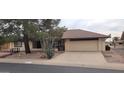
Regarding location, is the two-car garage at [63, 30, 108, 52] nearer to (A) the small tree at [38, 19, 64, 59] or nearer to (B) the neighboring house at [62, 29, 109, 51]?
(B) the neighboring house at [62, 29, 109, 51]

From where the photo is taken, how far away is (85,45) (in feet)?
81.1

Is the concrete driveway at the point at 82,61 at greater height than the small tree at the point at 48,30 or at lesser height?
lesser

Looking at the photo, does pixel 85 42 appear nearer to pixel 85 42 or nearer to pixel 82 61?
pixel 85 42

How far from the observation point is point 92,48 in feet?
79.8

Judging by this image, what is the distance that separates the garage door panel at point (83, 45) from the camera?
24297 mm

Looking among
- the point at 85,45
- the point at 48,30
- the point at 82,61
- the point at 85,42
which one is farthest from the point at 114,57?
the point at 48,30

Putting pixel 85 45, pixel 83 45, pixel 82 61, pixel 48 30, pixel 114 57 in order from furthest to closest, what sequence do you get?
1. pixel 83 45
2. pixel 85 45
3. pixel 48 30
4. pixel 114 57
5. pixel 82 61

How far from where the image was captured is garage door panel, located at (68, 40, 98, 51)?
2430cm

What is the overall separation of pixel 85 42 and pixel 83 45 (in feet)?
2.02

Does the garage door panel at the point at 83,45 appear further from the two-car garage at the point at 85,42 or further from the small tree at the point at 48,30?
the small tree at the point at 48,30

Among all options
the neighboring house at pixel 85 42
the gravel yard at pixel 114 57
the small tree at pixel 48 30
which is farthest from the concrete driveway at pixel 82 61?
the neighboring house at pixel 85 42

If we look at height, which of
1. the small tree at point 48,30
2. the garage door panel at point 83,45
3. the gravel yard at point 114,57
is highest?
the small tree at point 48,30

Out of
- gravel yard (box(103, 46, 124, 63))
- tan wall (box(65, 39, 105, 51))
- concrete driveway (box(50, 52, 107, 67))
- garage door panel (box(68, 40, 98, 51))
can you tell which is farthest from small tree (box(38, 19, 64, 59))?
gravel yard (box(103, 46, 124, 63))

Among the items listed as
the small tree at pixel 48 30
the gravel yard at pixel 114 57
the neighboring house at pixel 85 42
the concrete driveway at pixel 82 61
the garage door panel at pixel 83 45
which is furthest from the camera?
the garage door panel at pixel 83 45
